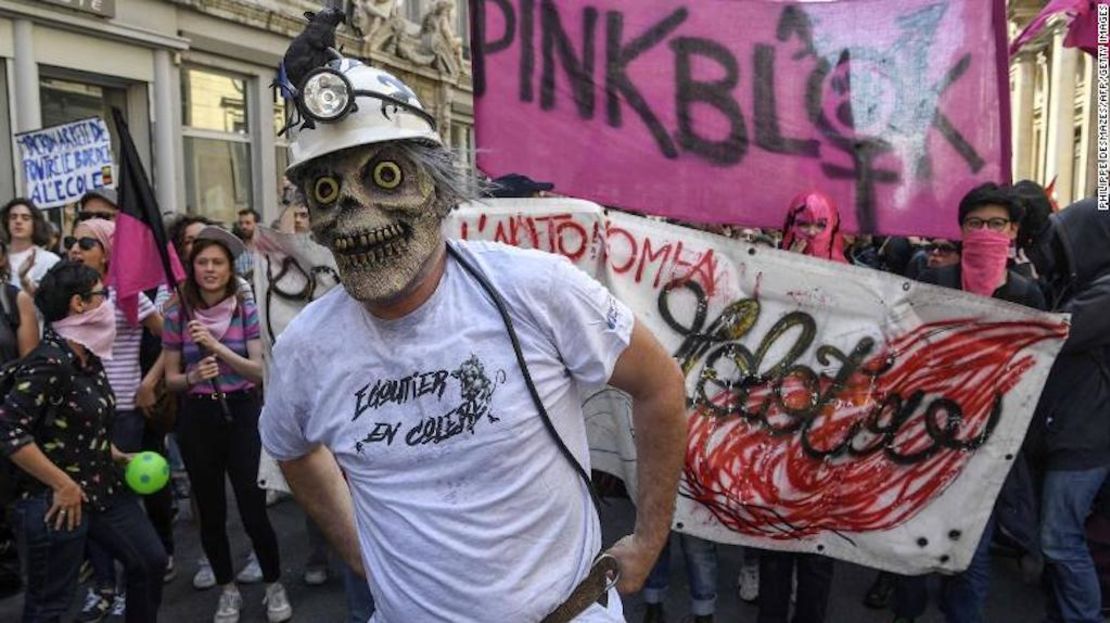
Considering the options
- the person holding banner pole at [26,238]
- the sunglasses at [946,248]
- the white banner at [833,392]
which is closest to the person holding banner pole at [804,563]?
the white banner at [833,392]

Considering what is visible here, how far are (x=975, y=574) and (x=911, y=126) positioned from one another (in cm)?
195

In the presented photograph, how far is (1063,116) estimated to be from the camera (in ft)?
86.4

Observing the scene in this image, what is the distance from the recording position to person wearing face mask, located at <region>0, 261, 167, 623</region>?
3.20 metres

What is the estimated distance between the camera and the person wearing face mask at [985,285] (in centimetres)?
337

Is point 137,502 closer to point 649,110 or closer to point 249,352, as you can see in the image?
point 249,352

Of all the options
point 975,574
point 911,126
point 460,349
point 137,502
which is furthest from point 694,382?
point 137,502

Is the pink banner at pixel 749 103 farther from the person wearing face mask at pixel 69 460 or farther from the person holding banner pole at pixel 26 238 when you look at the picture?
the person holding banner pole at pixel 26 238

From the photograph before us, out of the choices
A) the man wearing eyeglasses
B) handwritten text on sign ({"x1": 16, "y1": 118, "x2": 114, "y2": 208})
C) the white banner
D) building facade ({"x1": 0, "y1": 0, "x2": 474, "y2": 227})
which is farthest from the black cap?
building facade ({"x1": 0, "y1": 0, "x2": 474, "y2": 227})

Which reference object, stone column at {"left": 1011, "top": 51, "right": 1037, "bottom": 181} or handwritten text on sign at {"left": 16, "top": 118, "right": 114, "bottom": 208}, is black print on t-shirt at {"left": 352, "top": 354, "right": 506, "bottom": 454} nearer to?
handwritten text on sign at {"left": 16, "top": 118, "right": 114, "bottom": 208}

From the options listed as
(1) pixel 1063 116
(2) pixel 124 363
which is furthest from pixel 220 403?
(1) pixel 1063 116

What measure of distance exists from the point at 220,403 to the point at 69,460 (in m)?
0.85

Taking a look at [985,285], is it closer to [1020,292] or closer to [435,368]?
[1020,292]

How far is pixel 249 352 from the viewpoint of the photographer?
4.22 meters

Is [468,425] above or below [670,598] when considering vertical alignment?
above
